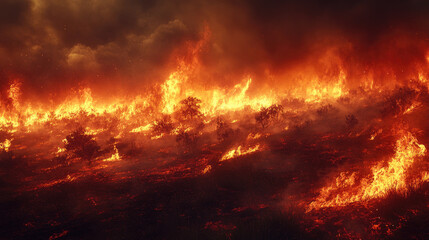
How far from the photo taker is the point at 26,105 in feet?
127

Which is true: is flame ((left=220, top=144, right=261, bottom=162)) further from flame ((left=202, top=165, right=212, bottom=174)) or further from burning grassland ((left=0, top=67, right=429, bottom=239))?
flame ((left=202, top=165, right=212, bottom=174))

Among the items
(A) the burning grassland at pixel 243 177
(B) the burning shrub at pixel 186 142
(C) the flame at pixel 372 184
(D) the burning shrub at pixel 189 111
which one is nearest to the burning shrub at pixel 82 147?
(A) the burning grassland at pixel 243 177

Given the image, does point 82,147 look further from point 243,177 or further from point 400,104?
point 400,104

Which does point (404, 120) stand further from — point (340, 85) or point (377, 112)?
point (340, 85)

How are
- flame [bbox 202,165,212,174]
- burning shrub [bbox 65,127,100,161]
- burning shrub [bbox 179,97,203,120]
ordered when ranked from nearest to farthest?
flame [bbox 202,165,212,174], burning shrub [bbox 65,127,100,161], burning shrub [bbox 179,97,203,120]

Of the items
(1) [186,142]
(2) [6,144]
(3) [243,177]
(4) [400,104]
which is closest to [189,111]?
(1) [186,142]

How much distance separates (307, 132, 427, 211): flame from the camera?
886 cm

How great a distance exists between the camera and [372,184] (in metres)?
9.64

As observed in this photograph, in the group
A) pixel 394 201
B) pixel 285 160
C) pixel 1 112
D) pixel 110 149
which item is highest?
pixel 1 112

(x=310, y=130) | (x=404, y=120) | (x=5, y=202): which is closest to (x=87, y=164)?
(x=5, y=202)

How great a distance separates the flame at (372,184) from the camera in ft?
29.1

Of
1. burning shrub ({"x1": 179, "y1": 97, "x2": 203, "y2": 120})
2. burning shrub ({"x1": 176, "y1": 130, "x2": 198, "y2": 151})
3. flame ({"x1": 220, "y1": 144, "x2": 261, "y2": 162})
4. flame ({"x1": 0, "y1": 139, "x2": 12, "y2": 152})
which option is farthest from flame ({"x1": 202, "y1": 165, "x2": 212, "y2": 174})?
flame ({"x1": 0, "y1": 139, "x2": 12, "y2": 152})

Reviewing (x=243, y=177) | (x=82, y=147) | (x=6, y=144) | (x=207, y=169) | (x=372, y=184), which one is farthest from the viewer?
(x=6, y=144)

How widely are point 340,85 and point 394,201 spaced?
30.6 metres
